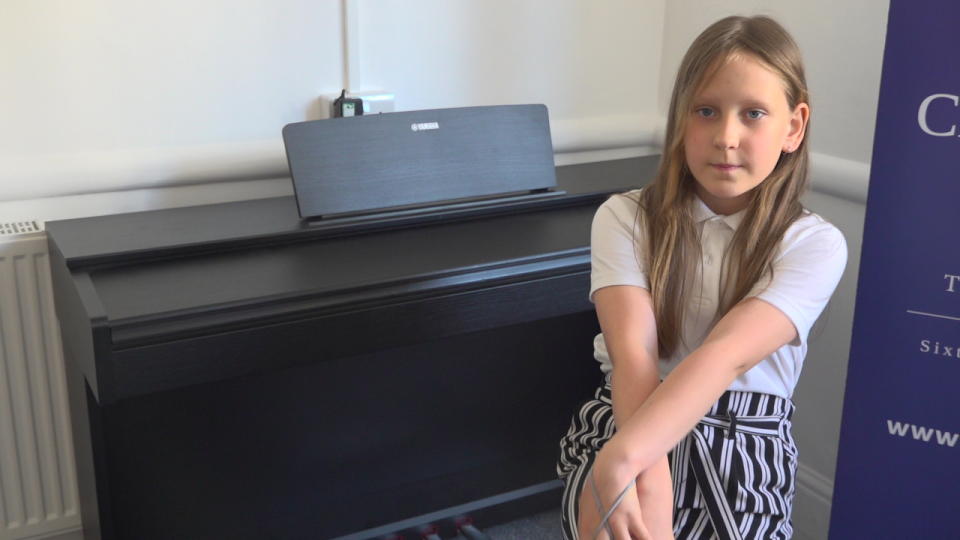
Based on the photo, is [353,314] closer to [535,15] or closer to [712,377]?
[712,377]

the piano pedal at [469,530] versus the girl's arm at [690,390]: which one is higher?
the girl's arm at [690,390]

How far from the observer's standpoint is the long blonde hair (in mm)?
1257

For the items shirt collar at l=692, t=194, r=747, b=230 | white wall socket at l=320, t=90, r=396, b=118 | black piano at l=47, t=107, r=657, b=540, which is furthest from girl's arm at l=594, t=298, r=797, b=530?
white wall socket at l=320, t=90, r=396, b=118

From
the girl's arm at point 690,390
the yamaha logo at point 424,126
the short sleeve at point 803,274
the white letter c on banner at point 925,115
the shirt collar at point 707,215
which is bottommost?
the girl's arm at point 690,390

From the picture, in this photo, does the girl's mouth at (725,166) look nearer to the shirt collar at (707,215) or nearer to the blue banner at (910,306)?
the shirt collar at (707,215)

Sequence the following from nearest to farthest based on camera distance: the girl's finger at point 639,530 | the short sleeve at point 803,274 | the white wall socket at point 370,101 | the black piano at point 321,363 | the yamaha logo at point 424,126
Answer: the girl's finger at point 639,530, the short sleeve at point 803,274, the black piano at point 321,363, the yamaha logo at point 424,126, the white wall socket at point 370,101

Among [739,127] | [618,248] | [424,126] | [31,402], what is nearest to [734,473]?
[618,248]

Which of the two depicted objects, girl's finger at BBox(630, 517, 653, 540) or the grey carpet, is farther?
the grey carpet

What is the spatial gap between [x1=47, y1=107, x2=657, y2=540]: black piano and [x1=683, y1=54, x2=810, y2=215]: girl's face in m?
0.57

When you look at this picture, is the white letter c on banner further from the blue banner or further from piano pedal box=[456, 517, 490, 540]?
piano pedal box=[456, 517, 490, 540]

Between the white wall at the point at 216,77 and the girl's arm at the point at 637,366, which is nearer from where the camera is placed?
the girl's arm at the point at 637,366

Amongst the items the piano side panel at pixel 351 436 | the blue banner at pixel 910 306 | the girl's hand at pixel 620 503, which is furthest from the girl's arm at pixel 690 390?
the piano side panel at pixel 351 436

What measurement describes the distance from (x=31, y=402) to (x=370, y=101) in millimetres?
890

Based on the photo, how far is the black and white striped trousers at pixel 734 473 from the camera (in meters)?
1.25
